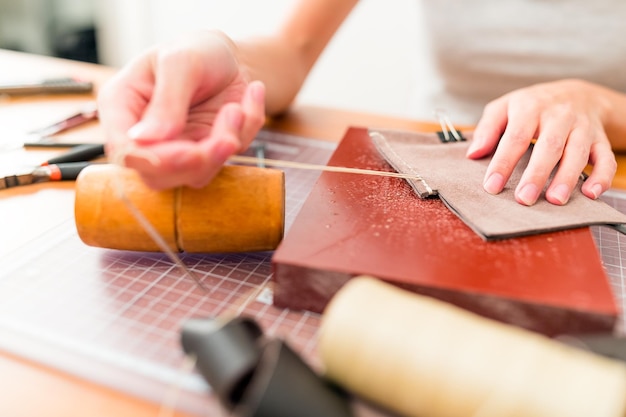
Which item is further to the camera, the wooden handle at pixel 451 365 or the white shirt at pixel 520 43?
the white shirt at pixel 520 43

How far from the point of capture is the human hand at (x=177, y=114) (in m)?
0.60

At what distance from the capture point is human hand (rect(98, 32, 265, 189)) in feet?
1.97

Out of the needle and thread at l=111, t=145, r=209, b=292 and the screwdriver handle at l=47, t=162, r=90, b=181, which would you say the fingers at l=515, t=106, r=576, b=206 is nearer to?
the needle and thread at l=111, t=145, r=209, b=292

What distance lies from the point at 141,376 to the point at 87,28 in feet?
10.0

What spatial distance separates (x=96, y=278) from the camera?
679 millimetres

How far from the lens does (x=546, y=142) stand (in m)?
0.82

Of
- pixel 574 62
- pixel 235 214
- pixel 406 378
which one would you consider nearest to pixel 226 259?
pixel 235 214

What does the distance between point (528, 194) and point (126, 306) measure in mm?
531

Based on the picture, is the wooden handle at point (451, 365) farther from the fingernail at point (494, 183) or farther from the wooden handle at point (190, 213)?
the fingernail at point (494, 183)

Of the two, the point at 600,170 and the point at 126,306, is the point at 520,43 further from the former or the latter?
the point at 126,306

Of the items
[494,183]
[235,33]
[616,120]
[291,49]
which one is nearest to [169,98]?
[494,183]

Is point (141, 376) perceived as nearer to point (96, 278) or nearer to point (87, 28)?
point (96, 278)

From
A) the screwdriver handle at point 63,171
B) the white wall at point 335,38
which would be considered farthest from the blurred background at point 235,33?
the screwdriver handle at point 63,171

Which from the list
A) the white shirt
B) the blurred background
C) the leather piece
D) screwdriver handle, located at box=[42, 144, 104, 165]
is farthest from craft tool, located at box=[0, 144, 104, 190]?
the blurred background
